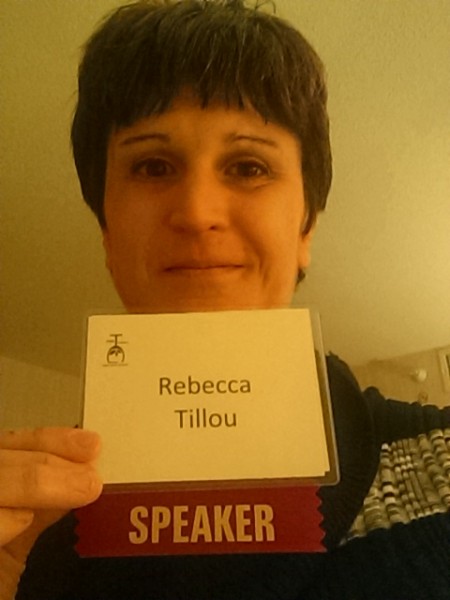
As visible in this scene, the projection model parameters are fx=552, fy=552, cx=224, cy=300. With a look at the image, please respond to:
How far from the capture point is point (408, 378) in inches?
26.7

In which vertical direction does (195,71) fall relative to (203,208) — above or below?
above

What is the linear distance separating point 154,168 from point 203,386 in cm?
24

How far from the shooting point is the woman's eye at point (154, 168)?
52 cm

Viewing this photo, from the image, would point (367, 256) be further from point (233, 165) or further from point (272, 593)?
point (272, 593)

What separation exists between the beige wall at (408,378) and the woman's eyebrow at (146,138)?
301 mm

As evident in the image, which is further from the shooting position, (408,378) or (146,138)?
(408,378)

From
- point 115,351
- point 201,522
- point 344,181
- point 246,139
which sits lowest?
point 201,522

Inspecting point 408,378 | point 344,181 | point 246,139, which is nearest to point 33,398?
point 246,139

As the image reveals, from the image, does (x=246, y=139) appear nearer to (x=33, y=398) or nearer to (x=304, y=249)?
(x=304, y=249)

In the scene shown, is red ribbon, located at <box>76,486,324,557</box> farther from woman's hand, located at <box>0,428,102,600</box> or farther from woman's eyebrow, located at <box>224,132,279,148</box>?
woman's eyebrow, located at <box>224,132,279,148</box>

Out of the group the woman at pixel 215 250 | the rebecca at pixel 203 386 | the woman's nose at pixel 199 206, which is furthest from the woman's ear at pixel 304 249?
the rebecca at pixel 203 386

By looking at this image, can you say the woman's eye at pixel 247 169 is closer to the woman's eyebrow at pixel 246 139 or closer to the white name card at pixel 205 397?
the woman's eyebrow at pixel 246 139

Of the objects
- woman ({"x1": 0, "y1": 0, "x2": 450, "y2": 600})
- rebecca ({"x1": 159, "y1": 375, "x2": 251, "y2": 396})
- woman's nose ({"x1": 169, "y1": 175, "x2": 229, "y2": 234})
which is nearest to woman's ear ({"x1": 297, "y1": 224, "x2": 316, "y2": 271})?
woman ({"x1": 0, "y1": 0, "x2": 450, "y2": 600})

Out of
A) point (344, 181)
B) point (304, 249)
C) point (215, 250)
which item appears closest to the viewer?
point (215, 250)
